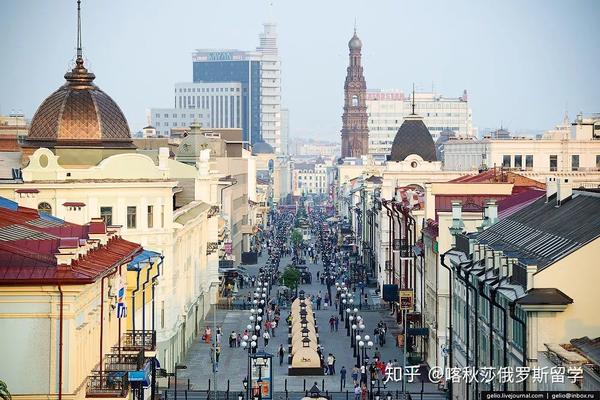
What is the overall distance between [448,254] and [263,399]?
9704 mm

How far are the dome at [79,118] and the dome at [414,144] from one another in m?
61.7

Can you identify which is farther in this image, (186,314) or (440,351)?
(186,314)

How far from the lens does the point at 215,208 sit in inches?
4139

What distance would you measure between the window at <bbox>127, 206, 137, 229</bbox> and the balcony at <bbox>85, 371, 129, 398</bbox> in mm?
27190

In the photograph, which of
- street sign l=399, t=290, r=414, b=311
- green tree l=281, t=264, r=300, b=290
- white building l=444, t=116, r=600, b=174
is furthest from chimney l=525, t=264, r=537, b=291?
white building l=444, t=116, r=600, b=174

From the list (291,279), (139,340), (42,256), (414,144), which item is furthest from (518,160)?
(42,256)

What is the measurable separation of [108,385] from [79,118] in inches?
1202

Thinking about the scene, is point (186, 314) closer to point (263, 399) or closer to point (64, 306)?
point (263, 399)

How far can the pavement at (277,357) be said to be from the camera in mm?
69438

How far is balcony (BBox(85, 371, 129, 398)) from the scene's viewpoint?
39219 millimetres

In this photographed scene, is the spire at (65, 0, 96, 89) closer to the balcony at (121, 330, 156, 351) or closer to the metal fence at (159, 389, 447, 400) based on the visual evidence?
the metal fence at (159, 389, 447, 400)

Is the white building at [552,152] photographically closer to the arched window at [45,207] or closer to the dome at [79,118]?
the dome at [79,118]

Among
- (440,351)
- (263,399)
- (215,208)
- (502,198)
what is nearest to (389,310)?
(215,208)

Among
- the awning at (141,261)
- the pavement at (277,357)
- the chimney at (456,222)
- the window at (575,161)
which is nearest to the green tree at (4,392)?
the awning at (141,261)
